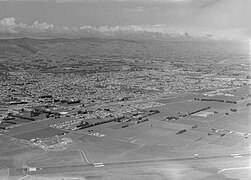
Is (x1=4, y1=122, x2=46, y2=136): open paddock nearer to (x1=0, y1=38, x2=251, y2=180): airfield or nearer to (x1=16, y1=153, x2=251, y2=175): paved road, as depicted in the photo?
(x1=0, y1=38, x2=251, y2=180): airfield

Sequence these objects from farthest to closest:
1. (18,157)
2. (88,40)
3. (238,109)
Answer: (88,40) < (238,109) < (18,157)

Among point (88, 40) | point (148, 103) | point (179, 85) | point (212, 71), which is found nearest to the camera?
point (148, 103)

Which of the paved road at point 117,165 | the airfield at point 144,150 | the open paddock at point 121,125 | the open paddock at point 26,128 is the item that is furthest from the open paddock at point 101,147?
the open paddock at point 26,128

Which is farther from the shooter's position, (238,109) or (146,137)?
(238,109)

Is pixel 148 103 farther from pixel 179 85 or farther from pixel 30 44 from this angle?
pixel 30 44

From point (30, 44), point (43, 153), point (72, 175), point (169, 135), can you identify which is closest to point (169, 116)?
point (169, 135)

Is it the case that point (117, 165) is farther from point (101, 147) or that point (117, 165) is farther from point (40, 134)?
point (40, 134)

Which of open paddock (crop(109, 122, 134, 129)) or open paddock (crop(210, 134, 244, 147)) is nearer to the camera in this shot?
open paddock (crop(210, 134, 244, 147))

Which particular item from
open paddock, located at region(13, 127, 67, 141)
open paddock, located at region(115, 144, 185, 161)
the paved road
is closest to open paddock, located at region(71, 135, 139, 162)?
open paddock, located at region(115, 144, 185, 161)
